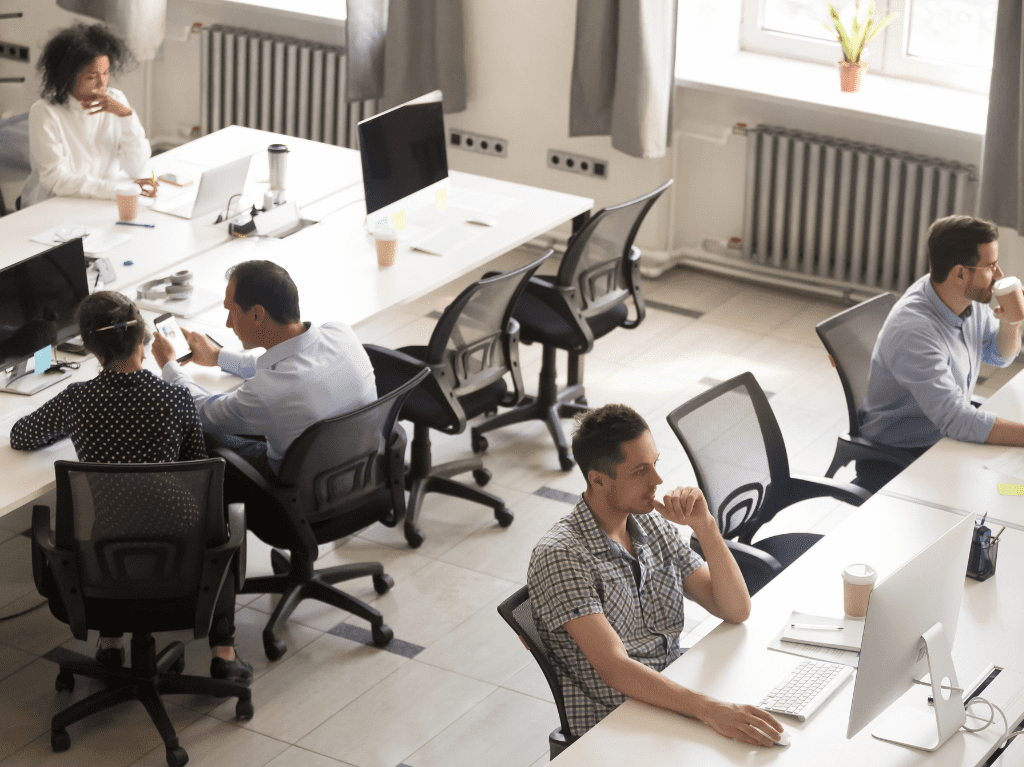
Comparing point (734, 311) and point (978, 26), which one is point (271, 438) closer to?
point (734, 311)

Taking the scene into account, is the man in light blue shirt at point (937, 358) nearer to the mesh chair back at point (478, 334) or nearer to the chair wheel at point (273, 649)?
the mesh chair back at point (478, 334)

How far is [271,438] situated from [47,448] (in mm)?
604

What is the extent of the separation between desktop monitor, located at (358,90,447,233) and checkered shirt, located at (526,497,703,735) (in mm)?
2416

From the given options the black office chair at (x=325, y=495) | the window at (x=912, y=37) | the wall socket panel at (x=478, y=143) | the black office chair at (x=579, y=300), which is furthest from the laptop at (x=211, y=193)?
the window at (x=912, y=37)

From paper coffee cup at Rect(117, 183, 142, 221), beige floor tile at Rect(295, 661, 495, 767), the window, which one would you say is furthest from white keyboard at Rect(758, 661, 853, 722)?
the window

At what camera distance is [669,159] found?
673 cm

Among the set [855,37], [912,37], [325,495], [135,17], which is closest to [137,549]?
[325,495]

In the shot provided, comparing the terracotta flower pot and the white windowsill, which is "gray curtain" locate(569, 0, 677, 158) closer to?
the white windowsill

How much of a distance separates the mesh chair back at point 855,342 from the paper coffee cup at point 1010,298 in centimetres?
36

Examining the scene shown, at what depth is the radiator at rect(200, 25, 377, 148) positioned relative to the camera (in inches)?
294

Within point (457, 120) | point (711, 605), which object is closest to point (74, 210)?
point (457, 120)

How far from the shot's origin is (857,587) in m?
2.88

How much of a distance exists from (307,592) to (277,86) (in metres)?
4.28

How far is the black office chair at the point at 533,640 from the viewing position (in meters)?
2.74
